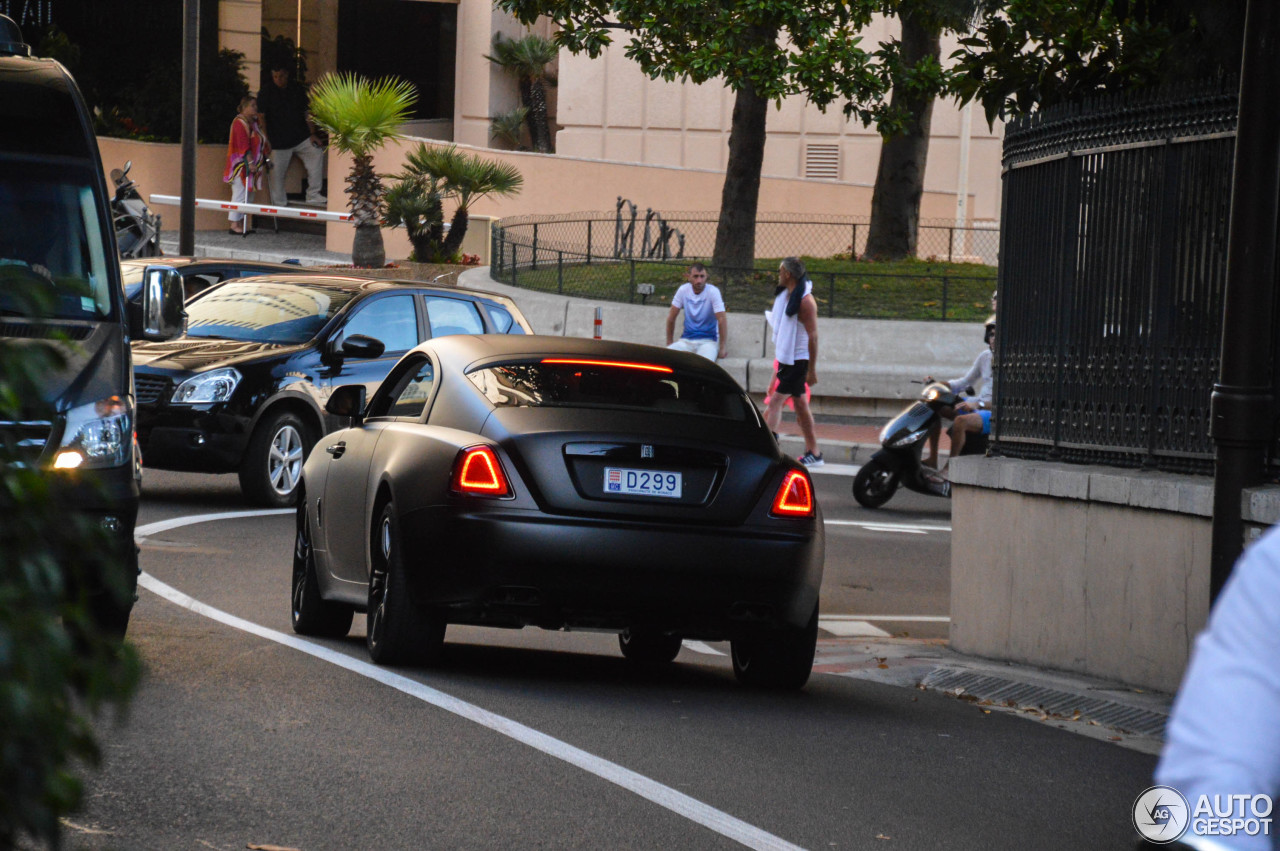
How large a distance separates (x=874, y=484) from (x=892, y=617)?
5.35 metres

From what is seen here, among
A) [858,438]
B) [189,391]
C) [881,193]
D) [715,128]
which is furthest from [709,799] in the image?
[715,128]

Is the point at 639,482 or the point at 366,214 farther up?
the point at 366,214

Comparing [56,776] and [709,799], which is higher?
[56,776]

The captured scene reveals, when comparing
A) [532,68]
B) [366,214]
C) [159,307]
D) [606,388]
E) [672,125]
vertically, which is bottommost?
[606,388]

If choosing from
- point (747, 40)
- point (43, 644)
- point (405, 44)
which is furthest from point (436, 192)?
point (43, 644)

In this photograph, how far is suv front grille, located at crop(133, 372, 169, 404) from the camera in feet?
46.2

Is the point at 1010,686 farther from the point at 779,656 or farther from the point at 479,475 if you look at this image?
the point at 479,475

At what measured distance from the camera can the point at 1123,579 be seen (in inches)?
328

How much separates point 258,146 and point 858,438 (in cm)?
2356

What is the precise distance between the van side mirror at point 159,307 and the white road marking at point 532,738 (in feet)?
4.75

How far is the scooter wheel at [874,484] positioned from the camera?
1653 centimetres

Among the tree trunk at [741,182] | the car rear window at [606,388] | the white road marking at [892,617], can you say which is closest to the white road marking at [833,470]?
the white road marking at [892,617]

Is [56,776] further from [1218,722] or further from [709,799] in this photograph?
[709,799]

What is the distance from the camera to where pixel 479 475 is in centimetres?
766
